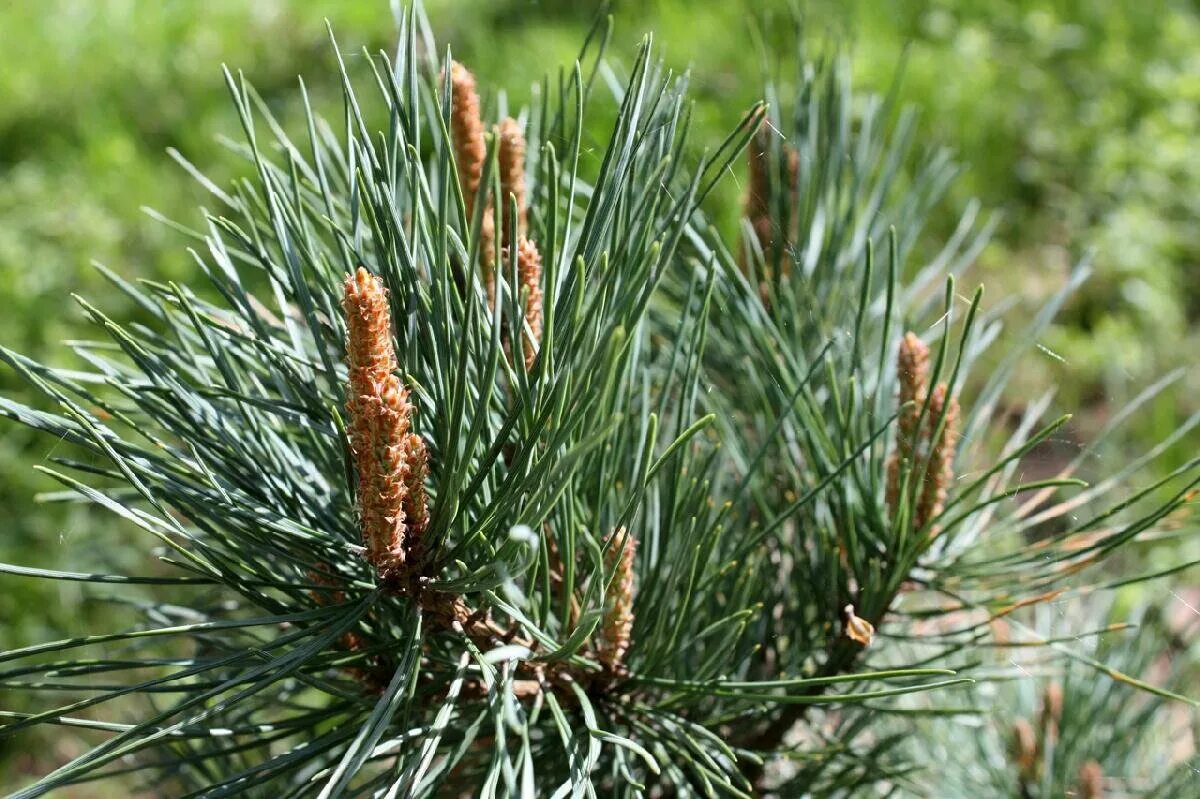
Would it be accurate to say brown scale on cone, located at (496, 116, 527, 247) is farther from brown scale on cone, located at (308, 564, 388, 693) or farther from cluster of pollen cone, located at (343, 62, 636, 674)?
brown scale on cone, located at (308, 564, 388, 693)

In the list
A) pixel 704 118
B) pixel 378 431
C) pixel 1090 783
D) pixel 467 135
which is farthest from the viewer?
pixel 704 118

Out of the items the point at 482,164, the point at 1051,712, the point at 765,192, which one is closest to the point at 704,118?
the point at 765,192

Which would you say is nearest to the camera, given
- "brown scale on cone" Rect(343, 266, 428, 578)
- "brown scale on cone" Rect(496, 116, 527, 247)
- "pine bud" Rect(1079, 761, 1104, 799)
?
"brown scale on cone" Rect(343, 266, 428, 578)

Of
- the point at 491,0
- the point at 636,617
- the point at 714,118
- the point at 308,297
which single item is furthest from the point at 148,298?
the point at 491,0

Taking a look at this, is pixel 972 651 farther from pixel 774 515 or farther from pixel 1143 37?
→ pixel 1143 37

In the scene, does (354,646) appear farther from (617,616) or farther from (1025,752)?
(1025,752)

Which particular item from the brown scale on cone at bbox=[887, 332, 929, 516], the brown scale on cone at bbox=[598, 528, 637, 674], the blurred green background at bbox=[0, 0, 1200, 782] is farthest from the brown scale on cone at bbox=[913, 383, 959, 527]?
the blurred green background at bbox=[0, 0, 1200, 782]
